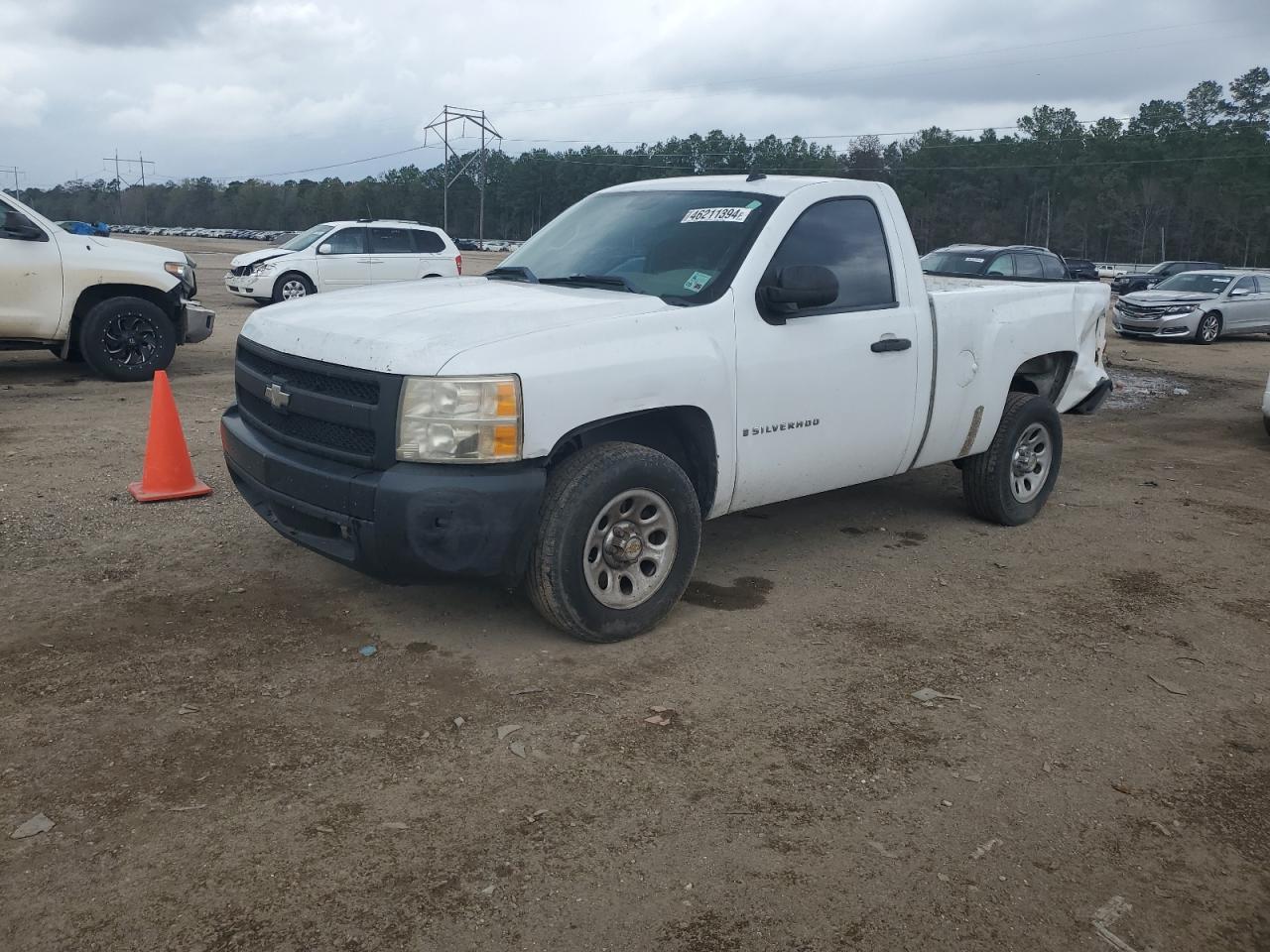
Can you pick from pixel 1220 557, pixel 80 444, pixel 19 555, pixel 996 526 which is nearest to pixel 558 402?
pixel 19 555

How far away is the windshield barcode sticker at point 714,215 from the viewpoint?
16.1ft

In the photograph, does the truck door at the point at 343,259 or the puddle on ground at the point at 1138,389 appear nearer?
the puddle on ground at the point at 1138,389

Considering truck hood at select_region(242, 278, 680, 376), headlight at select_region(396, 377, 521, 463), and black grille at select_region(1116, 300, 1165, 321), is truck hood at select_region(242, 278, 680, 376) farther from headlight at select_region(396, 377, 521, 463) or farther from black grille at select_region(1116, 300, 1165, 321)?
black grille at select_region(1116, 300, 1165, 321)

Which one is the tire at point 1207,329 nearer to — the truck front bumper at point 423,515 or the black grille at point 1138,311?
the black grille at point 1138,311

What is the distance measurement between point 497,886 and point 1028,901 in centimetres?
139

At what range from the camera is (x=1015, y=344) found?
608 cm

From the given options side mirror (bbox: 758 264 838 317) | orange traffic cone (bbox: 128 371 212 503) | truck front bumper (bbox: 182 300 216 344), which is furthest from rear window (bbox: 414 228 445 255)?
side mirror (bbox: 758 264 838 317)

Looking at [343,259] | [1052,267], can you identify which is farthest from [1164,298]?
[343,259]

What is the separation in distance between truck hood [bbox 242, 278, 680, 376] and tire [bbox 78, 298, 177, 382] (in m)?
6.30

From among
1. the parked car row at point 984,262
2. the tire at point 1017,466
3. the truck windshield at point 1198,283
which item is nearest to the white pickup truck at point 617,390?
the tire at point 1017,466

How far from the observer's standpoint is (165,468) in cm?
633

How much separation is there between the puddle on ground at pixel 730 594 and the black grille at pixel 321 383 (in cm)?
179

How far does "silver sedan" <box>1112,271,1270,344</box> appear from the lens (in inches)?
791

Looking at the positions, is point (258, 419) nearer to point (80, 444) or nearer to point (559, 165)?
point (80, 444)
